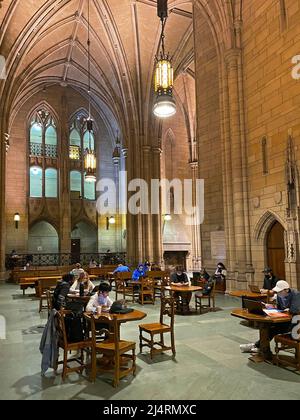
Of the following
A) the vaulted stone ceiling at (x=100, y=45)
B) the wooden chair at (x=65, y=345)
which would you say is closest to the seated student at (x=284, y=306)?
the wooden chair at (x=65, y=345)

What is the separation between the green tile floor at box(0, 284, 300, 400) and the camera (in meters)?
4.14

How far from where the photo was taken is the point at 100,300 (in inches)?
229

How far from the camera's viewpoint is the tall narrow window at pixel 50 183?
25.1m

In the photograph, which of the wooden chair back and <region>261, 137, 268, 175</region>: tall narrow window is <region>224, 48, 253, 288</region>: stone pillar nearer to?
<region>261, 137, 268, 175</region>: tall narrow window

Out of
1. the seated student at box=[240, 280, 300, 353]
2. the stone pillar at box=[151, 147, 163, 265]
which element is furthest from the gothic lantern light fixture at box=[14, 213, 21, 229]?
the seated student at box=[240, 280, 300, 353]

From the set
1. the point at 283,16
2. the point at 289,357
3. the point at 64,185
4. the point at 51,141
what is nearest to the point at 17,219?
the point at 64,185

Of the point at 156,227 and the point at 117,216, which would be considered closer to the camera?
the point at 156,227

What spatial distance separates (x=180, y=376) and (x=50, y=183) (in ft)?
73.6

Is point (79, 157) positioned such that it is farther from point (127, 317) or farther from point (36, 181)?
point (127, 317)

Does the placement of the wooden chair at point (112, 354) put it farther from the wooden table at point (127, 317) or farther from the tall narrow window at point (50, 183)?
the tall narrow window at point (50, 183)

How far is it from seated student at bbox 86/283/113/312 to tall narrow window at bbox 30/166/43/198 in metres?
20.2

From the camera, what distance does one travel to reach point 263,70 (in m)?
11.2
